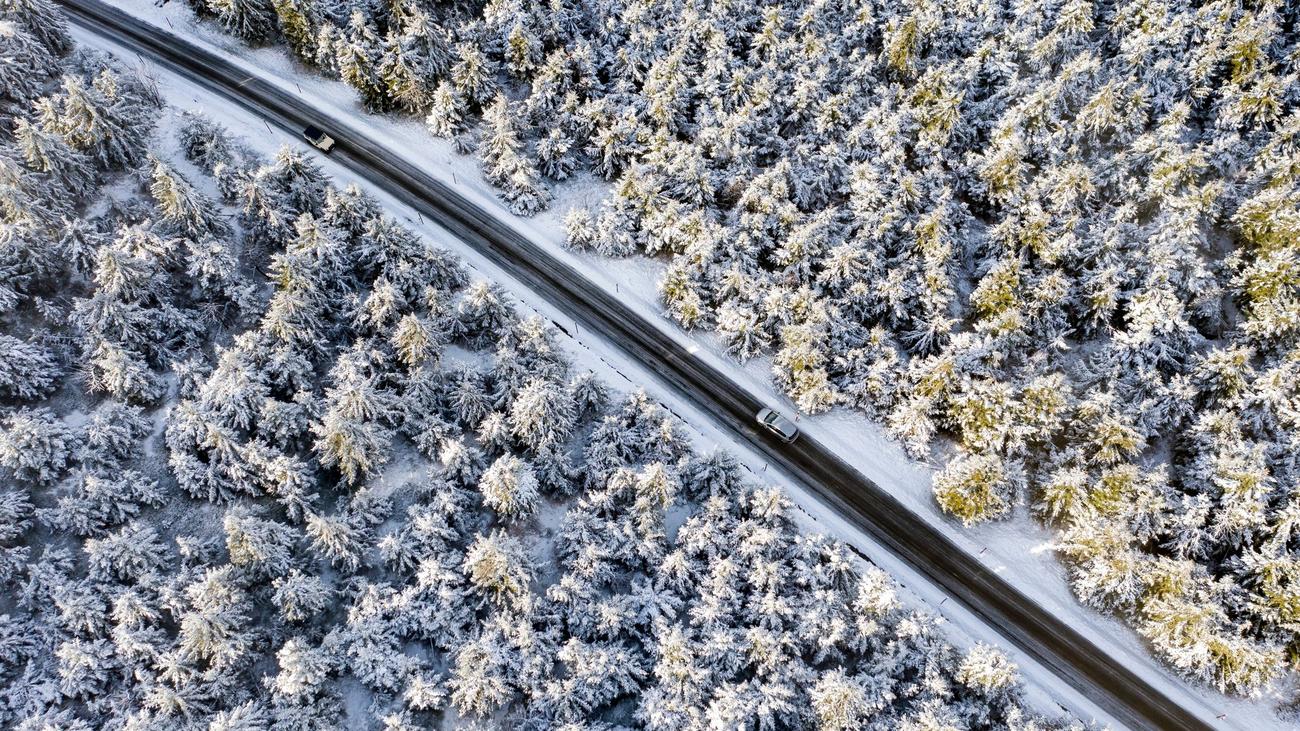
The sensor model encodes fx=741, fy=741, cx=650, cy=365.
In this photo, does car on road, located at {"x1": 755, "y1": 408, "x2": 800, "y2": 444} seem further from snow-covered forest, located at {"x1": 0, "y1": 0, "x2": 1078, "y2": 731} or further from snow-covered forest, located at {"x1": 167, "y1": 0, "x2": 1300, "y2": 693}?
snow-covered forest, located at {"x1": 0, "y1": 0, "x2": 1078, "y2": 731}

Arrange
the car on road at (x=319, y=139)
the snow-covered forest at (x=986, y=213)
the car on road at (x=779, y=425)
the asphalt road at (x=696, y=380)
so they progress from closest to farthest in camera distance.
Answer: the asphalt road at (x=696, y=380) < the snow-covered forest at (x=986, y=213) < the car on road at (x=779, y=425) < the car on road at (x=319, y=139)

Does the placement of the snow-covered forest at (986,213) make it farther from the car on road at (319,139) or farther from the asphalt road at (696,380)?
the car on road at (319,139)

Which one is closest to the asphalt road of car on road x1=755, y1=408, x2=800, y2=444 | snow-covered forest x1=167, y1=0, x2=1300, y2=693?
car on road x1=755, y1=408, x2=800, y2=444

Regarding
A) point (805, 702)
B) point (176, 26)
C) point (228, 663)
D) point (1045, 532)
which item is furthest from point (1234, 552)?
point (176, 26)

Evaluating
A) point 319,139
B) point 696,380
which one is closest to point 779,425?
point 696,380

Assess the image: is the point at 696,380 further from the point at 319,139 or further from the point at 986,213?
the point at 319,139

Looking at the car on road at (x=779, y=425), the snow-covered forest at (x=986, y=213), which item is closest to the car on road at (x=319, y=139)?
the snow-covered forest at (x=986, y=213)
